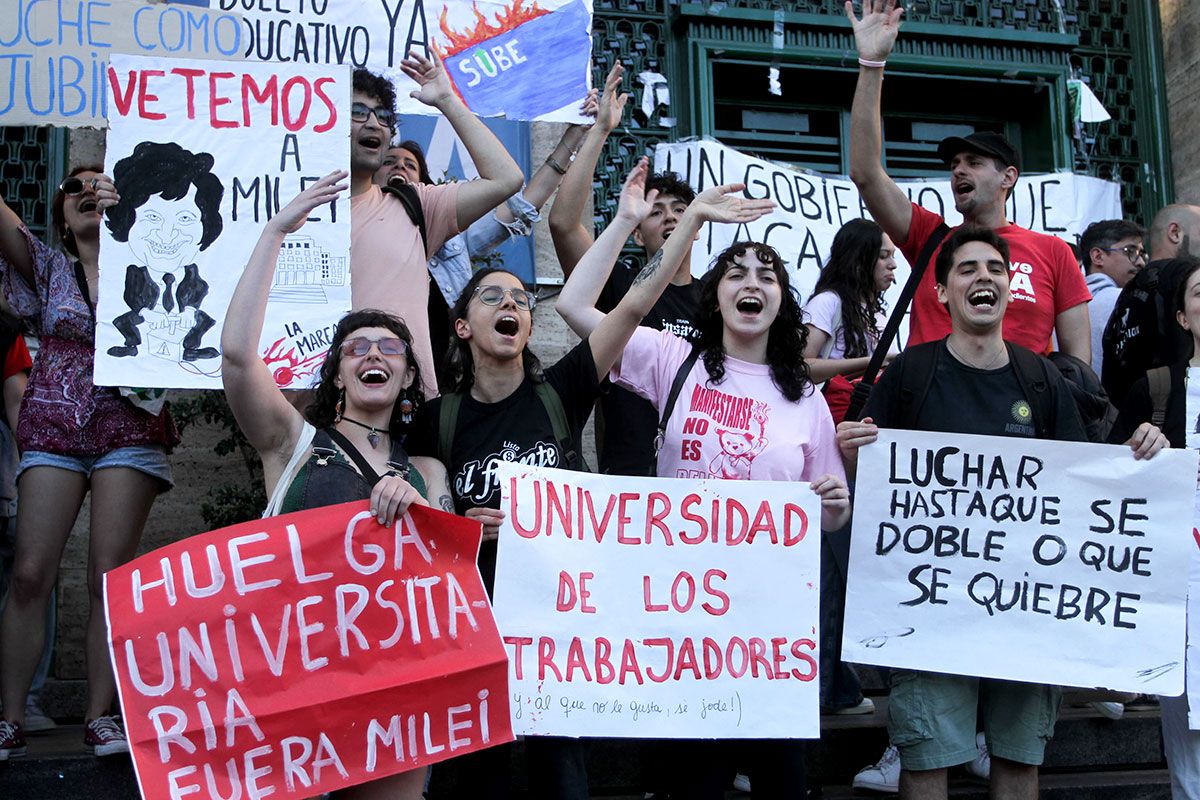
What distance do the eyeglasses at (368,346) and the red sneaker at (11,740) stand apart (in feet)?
5.59

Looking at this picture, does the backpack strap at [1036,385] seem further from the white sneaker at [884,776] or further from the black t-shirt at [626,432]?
the white sneaker at [884,776]

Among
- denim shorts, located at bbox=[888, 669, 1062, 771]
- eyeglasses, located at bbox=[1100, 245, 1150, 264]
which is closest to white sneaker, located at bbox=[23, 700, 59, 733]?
denim shorts, located at bbox=[888, 669, 1062, 771]

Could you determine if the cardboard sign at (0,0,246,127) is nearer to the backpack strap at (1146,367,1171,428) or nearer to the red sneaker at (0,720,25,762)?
the red sneaker at (0,720,25,762)

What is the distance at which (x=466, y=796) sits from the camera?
13.4ft

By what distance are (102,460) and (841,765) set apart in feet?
9.37

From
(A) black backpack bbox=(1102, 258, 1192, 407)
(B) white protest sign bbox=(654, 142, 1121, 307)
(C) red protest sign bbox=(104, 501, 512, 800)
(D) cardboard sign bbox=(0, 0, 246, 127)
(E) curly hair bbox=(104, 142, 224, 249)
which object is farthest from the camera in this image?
(B) white protest sign bbox=(654, 142, 1121, 307)

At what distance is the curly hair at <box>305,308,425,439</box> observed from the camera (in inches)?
165

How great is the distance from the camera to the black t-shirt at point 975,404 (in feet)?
14.8

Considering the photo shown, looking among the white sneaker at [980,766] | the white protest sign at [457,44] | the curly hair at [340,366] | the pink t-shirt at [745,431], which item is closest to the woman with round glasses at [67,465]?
the curly hair at [340,366]

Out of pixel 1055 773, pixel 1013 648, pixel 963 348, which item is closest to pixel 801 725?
pixel 1013 648

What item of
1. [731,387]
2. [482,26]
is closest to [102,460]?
[731,387]

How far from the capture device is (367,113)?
17.2ft

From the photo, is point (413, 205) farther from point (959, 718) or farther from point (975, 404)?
point (959, 718)

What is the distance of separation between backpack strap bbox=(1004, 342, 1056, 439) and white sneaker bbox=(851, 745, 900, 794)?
1313mm
